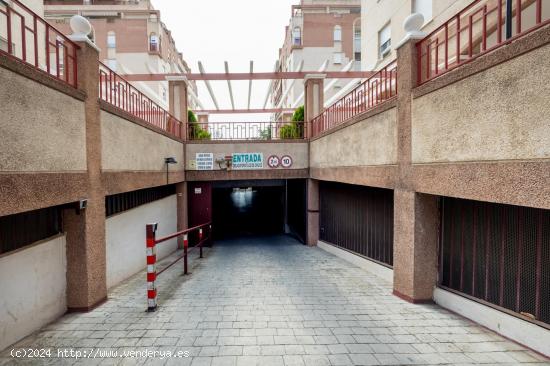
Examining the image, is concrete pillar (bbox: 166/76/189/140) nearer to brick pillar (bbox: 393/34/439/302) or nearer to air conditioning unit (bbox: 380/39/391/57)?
brick pillar (bbox: 393/34/439/302)

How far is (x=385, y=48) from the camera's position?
13023 mm

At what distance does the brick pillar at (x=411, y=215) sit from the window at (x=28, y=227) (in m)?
6.36

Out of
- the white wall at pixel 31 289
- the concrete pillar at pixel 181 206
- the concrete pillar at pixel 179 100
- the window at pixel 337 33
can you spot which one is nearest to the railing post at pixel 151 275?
the white wall at pixel 31 289

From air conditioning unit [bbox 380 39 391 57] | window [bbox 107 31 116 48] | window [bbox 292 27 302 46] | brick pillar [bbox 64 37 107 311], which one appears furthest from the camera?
window [bbox 292 27 302 46]

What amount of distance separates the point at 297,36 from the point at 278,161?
79.4ft

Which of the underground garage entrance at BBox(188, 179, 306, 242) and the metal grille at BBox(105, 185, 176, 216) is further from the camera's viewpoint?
the underground garage entrance at BBox(188, 179, 306, 242)

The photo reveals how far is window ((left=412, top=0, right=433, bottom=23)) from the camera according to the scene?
9529 mm

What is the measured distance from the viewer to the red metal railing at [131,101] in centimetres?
579

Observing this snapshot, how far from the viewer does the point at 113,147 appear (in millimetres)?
5742

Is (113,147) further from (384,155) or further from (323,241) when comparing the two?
(323,241)

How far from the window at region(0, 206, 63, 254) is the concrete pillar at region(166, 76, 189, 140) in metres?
7.08

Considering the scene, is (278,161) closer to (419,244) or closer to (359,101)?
(359,101)

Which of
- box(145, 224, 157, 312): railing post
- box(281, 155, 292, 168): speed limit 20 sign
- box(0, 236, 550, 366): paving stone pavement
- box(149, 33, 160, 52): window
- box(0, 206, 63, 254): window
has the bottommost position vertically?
box(0, 236, 550, 366): paving stone pavement

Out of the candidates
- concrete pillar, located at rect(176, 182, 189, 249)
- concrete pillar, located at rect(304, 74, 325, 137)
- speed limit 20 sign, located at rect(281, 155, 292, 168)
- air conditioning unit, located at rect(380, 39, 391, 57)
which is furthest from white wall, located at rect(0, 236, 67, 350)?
air conditioning unit, located at rect(380, 39, 391, 57)
